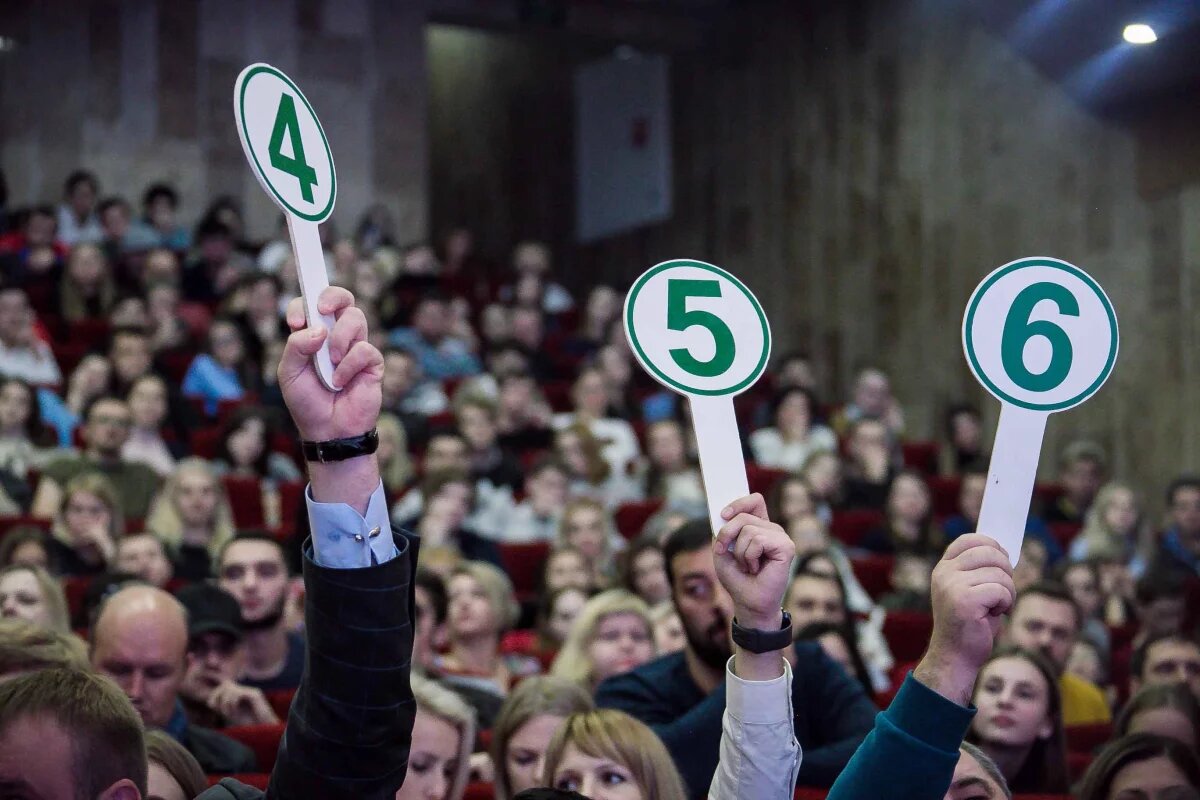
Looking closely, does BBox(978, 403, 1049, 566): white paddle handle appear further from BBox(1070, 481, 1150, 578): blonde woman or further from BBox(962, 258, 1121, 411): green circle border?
BBox(1070, 481, 1150, 578): blonde woman

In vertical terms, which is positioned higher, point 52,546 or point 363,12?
point 363,12

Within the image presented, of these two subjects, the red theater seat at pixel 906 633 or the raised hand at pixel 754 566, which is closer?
the raised hand at pixel 754 566

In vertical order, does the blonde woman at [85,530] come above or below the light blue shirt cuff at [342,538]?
below

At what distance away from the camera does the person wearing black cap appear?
2727 millimetres

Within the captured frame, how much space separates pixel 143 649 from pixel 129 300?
3638 mm

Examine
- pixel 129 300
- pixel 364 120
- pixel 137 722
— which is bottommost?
pixel 137 722

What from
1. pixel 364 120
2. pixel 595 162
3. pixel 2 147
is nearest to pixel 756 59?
pixel 595 162

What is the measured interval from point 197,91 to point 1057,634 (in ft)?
18.9

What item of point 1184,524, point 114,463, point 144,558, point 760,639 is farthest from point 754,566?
point 1184,524

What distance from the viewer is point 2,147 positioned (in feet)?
25.2

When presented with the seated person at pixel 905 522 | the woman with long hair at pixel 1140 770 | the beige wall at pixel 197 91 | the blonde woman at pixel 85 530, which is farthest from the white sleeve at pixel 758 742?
the beige wall at pixel 197 91

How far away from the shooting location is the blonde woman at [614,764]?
182cm

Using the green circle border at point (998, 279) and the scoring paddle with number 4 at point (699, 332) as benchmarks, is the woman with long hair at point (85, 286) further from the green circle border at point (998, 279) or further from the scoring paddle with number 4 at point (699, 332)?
Answer: the green circle border at point (998, 279)

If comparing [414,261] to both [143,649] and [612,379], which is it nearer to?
[612,379]
